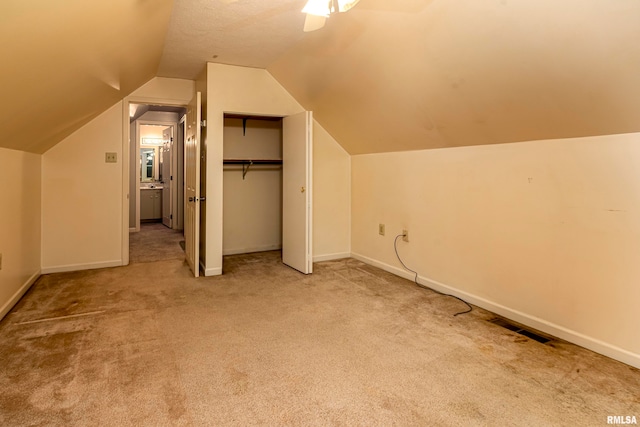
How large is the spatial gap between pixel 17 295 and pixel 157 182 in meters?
6.09

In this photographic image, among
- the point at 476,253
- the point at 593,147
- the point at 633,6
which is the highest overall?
the point at 633,6

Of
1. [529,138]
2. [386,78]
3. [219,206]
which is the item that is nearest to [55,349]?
[219,206]

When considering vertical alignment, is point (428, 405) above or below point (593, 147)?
below

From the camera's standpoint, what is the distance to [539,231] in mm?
2553

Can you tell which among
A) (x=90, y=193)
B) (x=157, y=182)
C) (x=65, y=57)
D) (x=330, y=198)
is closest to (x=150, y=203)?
(x=157, y=182)

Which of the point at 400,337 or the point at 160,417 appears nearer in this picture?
the point at 160,417

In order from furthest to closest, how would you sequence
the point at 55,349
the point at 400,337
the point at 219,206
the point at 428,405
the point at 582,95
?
the point at 219,206, the point at 400,337, the point at 55,349, the point at 582,95, the point at 428,405

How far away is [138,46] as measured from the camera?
2822 mm

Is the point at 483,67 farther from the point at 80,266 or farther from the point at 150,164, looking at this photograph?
the point at 150,164

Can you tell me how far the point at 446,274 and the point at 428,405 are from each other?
1.80 meters

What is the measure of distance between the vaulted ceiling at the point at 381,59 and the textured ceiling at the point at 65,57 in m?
0.01

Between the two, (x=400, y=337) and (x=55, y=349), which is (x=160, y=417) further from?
(x=400, y=337)

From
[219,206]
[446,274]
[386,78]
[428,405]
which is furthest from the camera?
[219,206]

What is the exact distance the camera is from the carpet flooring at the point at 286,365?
1638 mm
